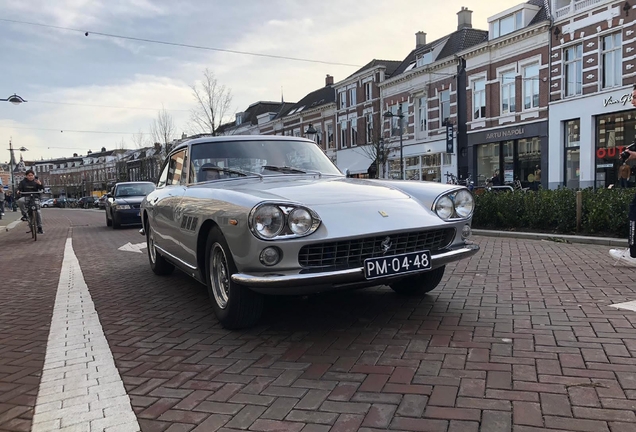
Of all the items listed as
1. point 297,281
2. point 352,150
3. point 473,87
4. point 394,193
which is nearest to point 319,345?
point 297,281

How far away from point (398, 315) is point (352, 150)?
34.6 meters

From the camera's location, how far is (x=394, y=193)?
3.87 metres

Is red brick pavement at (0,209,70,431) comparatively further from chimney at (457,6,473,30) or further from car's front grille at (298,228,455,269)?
chimney at (457,6,473,30)

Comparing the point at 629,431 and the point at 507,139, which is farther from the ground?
the point at 507,139

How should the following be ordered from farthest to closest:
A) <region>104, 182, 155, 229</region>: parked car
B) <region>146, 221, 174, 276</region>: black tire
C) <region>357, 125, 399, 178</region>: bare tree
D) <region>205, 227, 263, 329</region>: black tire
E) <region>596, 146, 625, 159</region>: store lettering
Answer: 1. <region>357, 125, 399, 178</region>: bare tree
2. <region>596, 146, 625, 159</region>: store lettering
3. <region>104, 182, 155, 229</region>: parked car
4. <region>146, 221, 174, 276</region>: black tire
5. <region>205, 227, 263, 329</region>: black tire

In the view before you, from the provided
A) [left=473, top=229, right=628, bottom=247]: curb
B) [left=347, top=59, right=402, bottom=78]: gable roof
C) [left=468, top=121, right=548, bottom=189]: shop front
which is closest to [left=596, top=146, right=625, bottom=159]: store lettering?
[left=468, top=121, right=548, bottom=189]: shop front

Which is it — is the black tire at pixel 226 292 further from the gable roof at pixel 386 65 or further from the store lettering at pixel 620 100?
the gable roof at pixel 386 65

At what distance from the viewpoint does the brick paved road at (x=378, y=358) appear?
91.0 inches

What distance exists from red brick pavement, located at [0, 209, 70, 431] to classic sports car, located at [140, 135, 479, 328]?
1.28 meters

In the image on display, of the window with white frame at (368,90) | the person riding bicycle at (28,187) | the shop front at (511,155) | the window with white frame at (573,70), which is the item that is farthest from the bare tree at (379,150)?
the person riding bicycle at (28,187)

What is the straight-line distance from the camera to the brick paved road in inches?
91.0

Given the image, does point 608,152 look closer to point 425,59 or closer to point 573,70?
point 573,70

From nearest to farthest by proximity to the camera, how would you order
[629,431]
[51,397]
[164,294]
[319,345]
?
[629,431]
[51,397]
[319,345]
[164,294]

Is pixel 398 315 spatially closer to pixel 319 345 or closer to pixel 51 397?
pixel 319 345
